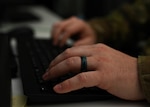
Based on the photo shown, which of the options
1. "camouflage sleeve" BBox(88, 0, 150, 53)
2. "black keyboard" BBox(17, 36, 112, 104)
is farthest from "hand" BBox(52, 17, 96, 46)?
"black keyboard" BBox(17, 36, 112, 104)

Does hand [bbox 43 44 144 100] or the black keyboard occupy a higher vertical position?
hand [bbox 43 44 144 100]

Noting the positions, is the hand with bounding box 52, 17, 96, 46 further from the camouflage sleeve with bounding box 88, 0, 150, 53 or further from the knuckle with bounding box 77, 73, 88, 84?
the knuckle with bounding box 77, 73, 88, 84

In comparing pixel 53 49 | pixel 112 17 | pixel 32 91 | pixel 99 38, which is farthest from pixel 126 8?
pixel 32 91

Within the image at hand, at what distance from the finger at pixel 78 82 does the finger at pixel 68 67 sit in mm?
29

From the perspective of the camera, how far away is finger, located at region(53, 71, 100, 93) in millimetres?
524

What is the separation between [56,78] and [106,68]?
0.10 meters

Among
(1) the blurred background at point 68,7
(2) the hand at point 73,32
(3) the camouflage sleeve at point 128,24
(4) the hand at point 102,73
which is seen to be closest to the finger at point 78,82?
(4) the hand at point 102,73

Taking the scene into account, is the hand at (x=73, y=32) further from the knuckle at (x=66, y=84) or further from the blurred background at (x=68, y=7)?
the blurred background at (x=68, y=7)

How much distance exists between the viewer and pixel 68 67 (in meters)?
0.56

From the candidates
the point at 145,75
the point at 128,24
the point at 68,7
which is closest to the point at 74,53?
the point at 145,75

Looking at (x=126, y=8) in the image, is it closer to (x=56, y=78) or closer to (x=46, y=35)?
(x=46, y=35)

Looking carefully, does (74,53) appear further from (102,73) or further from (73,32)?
(73,32)

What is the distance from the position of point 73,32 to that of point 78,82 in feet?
1.51

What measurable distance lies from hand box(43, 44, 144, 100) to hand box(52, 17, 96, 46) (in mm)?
318
